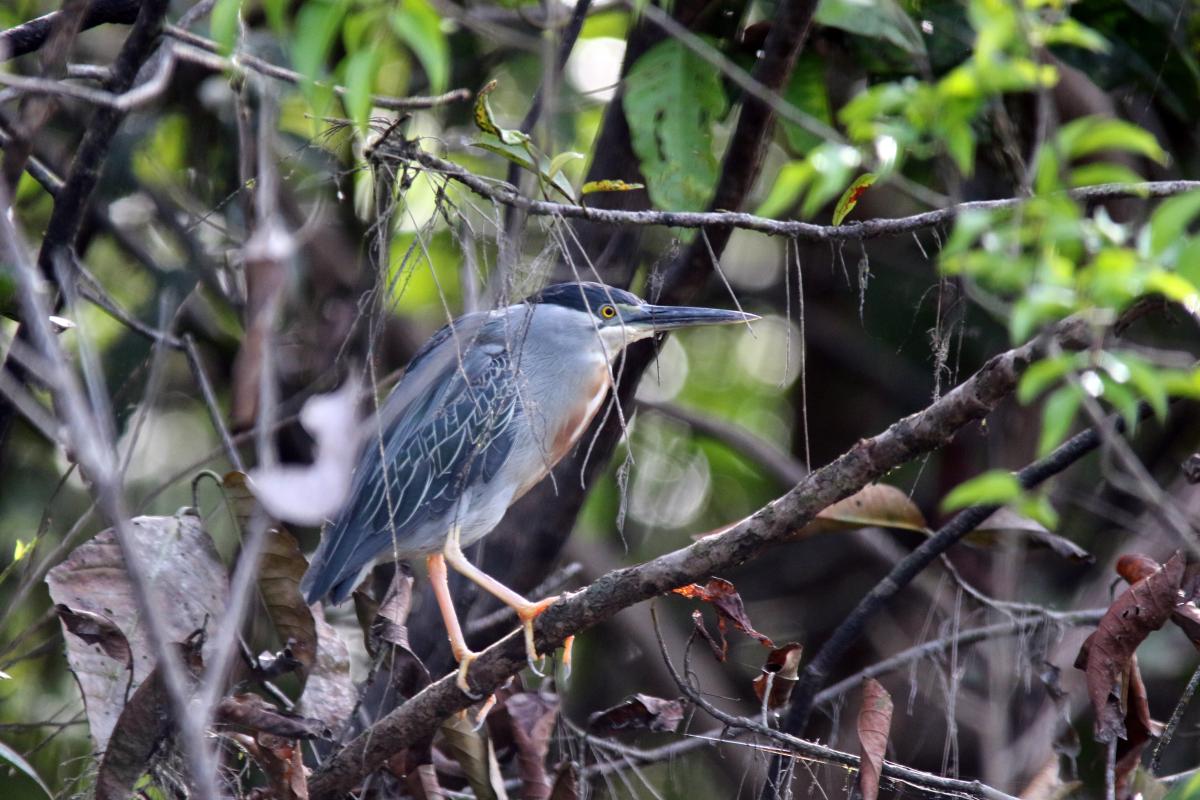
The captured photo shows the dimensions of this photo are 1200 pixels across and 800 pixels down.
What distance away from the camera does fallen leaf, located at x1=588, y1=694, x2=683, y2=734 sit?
2.43 m

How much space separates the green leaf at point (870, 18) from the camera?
113 inches

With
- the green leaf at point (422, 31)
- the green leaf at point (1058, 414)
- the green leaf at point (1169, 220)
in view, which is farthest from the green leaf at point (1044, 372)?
the green leaf at point (422, 31)

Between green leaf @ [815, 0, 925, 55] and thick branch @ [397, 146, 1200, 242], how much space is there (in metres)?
1.12

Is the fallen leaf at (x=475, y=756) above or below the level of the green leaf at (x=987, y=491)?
below

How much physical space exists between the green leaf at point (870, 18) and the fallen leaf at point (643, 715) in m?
1.65

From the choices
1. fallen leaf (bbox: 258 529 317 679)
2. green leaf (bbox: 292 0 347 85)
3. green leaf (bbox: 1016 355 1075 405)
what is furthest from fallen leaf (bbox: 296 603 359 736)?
green leaf (bbox: 1016 355 1075 405)

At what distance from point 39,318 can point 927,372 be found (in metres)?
3.35

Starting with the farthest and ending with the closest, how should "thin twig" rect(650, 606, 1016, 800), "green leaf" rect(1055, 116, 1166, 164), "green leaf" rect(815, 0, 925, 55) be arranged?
1. "green leaf" rect(815, 0, 925, 55)
2. "thin twig" rect(650, 606, 1016, 800)
3. "green leaf" rect(1055, 116, 1166, 164)

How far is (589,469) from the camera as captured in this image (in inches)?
123

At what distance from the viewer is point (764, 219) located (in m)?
1.90

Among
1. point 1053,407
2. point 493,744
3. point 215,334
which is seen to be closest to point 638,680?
point 493,744

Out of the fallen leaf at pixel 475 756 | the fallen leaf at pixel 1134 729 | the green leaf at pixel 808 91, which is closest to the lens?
the fallen leaf at pixel 1134 729

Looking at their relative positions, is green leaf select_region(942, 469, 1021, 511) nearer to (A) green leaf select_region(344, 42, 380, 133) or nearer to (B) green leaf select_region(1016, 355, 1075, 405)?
(B) green leaf select_region(1016, 355, 1075, 405)

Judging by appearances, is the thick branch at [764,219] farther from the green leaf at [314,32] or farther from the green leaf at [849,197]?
the green leaf at [314,32]
